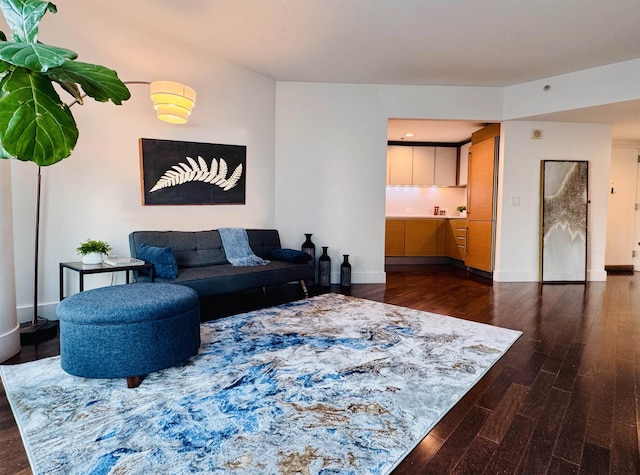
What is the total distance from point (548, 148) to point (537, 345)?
3728 mm

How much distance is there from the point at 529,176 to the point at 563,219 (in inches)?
31.5

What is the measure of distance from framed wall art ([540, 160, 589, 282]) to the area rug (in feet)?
9.86

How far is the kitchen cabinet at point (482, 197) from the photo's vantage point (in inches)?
218

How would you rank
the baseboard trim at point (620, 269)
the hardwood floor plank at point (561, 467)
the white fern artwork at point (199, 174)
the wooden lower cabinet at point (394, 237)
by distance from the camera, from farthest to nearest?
the wooden lower cabinet at point (394, 237) < the baseboard trim at point (620, 269) < the white fern artwork at point (199, 174) < the hardwood floor plank at point (561, 467)

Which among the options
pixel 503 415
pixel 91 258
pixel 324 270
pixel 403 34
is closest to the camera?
pixel 503 415

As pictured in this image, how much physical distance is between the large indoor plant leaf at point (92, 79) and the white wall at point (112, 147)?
68.3 inches

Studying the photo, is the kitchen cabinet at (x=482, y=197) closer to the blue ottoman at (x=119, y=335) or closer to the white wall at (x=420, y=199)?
the white wall at (x=420, y=199)

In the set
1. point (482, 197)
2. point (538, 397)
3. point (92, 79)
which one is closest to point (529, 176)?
point (482, 197)

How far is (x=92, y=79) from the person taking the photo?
1748 millimetres

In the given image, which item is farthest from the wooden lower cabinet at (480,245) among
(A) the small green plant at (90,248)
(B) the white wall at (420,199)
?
(A) the small green plant at (90,248)

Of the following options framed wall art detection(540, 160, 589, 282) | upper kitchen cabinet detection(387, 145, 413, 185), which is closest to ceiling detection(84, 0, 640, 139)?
framed wall art detection(540, 160, 589, 282)

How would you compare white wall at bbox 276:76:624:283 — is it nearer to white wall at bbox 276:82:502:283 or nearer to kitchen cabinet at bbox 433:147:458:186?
white wall at bbox 276:82:502:283

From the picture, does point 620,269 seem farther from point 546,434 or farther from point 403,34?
point 546,434

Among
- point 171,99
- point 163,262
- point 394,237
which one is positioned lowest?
point 163,262
